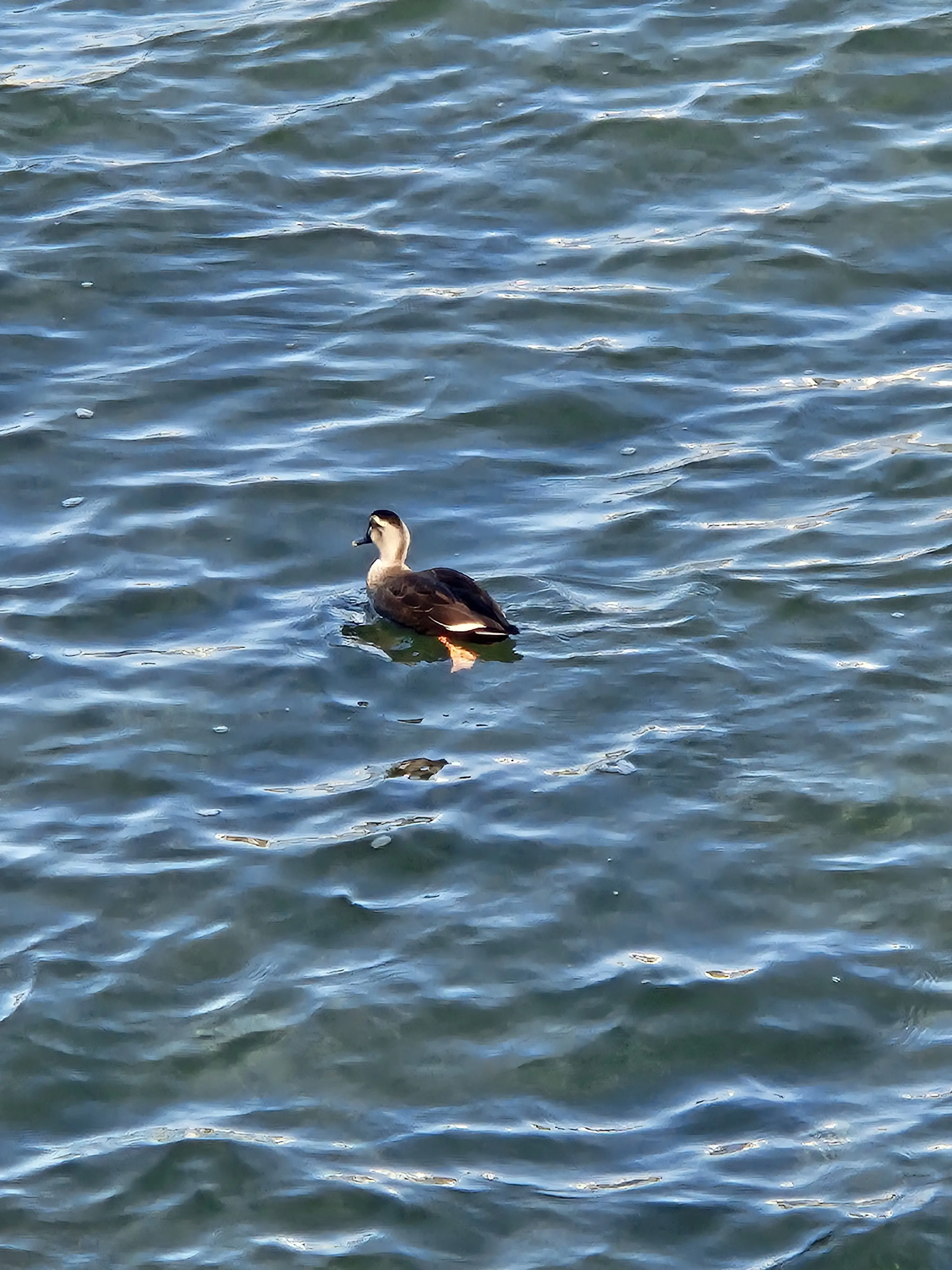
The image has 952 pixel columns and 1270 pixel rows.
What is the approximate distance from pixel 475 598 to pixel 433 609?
0.28 meters

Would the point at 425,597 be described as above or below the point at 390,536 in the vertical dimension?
below

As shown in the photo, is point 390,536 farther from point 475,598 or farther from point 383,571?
point 475,598

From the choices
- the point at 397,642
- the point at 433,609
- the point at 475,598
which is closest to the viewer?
the point at 475,598

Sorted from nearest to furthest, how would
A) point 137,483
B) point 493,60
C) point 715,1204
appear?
point 715,1204 → point 137,483 → point 493,60

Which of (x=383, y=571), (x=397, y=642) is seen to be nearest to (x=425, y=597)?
(x=397, y=642)

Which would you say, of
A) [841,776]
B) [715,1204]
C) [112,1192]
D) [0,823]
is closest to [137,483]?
[0,823]

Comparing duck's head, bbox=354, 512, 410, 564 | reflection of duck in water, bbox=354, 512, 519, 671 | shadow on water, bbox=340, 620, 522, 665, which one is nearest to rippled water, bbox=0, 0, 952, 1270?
shadow on water, bbox=340, 620, 522, 665

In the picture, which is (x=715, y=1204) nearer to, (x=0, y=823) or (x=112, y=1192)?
(x=112, y=1192)

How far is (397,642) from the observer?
11.2 m

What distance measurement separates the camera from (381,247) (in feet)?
49.2

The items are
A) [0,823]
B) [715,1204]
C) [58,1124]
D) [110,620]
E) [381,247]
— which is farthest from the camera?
[381,247]

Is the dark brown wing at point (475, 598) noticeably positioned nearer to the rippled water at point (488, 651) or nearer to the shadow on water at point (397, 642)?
the rippled water at point (488, 651)

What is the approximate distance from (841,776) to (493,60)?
9650 mm

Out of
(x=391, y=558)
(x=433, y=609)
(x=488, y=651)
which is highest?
(x=391, y=558)
